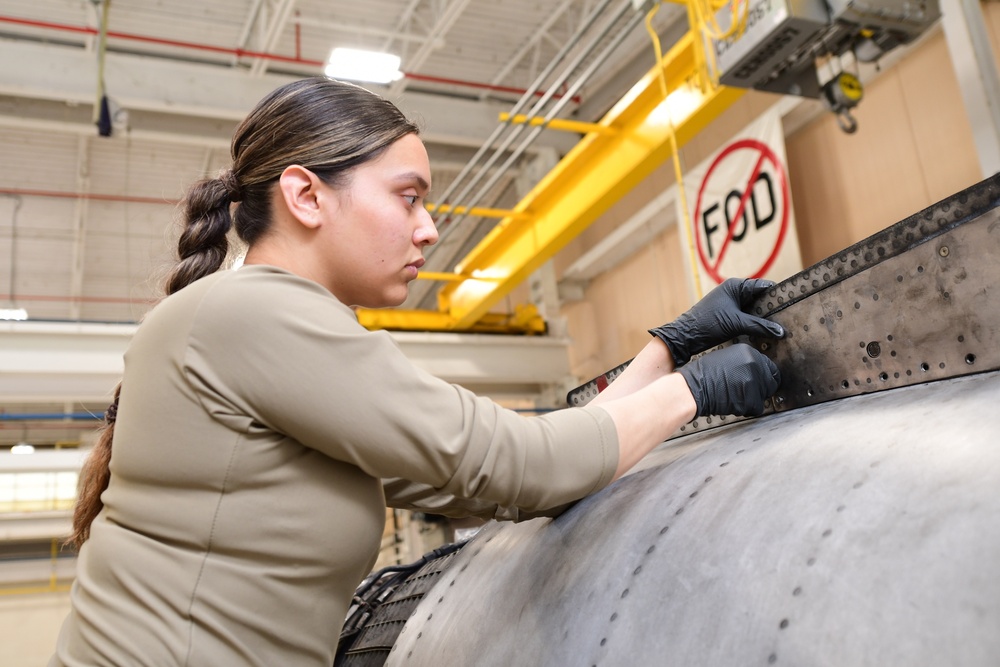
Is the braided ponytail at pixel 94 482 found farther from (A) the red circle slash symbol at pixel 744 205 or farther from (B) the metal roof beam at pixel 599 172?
(A) the red circle slash symbol at pixel 744 205

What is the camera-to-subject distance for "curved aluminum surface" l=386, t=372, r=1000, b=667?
0.71 m

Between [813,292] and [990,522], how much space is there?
0.63 m

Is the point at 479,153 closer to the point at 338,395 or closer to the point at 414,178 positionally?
the point at 414,178

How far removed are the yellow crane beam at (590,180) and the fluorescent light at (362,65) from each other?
1.48 meters

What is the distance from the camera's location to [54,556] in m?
9.83

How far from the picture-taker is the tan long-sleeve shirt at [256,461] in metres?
0.99

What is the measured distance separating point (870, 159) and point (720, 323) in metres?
4.37

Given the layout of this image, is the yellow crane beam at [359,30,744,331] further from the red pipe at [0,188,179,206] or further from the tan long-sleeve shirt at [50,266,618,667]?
the red pipe at [0,188,179,206]

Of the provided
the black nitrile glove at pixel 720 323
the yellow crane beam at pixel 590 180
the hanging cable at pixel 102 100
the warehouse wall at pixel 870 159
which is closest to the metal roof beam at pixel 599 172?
the yellow crane beam at pixel 590 180

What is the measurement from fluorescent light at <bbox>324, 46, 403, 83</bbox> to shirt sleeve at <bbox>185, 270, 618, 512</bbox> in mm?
5263

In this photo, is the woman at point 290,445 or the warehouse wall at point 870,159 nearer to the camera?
the woman at point 290,445

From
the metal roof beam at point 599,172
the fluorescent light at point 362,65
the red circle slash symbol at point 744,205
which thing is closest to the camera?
the metal roof beam at point 599,172

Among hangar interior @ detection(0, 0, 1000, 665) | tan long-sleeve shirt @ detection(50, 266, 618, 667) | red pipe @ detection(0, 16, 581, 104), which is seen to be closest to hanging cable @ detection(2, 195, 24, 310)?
hangar interior @ detection(0, 0, 1000, 665)

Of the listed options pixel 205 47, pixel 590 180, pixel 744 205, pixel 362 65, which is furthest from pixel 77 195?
pixel 744 205
